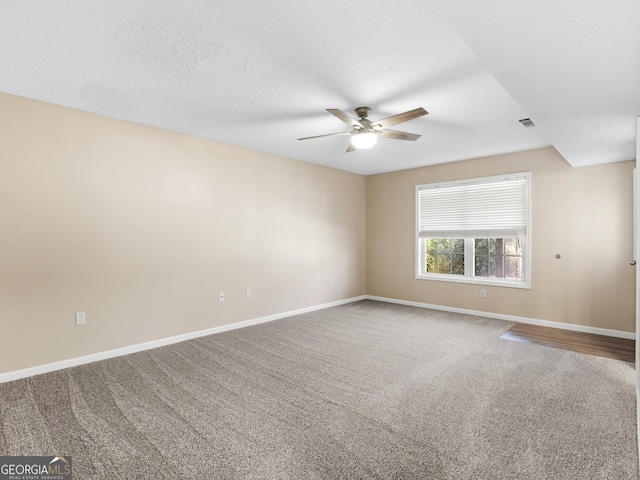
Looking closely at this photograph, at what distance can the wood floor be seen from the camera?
12.2 feet

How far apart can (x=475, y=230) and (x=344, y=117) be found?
3.50 m

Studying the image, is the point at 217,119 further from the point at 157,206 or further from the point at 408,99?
the point at 408,99

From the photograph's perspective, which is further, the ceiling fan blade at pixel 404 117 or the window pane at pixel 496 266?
the window pane at pixel 496 266

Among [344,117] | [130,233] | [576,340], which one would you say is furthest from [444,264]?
[130,233]

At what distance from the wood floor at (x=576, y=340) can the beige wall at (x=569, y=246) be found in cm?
26

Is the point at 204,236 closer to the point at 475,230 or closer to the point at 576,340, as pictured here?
the point at 475,230

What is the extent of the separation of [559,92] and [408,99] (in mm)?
1181

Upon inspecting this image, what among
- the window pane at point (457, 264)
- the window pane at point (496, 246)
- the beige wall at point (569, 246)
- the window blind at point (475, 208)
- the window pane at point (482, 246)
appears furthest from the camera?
the window pane at point (457, 264)

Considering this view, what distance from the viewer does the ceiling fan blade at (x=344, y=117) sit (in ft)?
9.34

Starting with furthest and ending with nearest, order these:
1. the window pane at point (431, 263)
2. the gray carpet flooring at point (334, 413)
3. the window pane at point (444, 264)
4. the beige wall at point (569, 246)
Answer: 1. the window pane at point (431, 263)
2. the window pane at point (444, 264)
3. the beige wall at point (569, 246)
4. the gray carpet flooring at point (334, 413)

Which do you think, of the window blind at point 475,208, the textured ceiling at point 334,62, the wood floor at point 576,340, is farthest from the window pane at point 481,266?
the textured ceiling at point 334,62

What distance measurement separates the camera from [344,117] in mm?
2975

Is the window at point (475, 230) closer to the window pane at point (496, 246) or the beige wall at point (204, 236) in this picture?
the window pane at point (496, 246)

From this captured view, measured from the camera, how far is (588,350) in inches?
149
